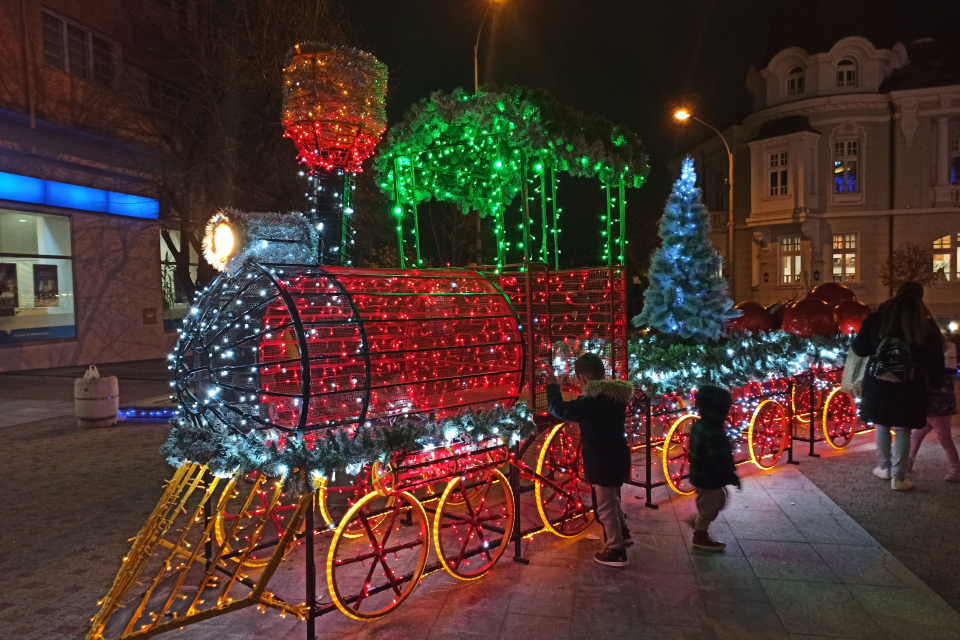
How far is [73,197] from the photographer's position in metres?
17.6

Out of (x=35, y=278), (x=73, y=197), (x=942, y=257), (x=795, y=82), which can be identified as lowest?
(x=35, y=278)

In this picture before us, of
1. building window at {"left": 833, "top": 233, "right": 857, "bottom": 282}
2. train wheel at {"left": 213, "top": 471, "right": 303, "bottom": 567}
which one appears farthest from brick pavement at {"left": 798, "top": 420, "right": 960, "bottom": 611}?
building window at {"left": 833, "top": 233, "right": 857, "bottom": 282}

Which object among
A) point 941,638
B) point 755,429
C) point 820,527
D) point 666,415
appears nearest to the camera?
point 941,638

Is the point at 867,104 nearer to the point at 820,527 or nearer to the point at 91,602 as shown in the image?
the point at 820,527

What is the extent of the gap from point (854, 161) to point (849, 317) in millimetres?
21742

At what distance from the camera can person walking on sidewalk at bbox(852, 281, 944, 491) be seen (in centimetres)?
596

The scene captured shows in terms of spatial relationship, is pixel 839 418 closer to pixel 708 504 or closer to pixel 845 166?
pixel 708 504

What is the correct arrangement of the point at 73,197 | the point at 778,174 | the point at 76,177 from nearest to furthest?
the point at 76,177
the point at 73,197
the point at 778,174

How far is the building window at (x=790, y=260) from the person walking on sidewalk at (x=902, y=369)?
23297 millimetres

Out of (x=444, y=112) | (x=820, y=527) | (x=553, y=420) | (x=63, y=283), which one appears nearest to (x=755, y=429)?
(x=820, y=527)

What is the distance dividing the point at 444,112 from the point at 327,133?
3.69 feet

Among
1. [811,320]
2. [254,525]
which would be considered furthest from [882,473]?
[254,525]

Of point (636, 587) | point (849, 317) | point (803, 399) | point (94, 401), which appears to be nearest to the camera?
point (636, 587)

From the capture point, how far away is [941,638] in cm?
358
